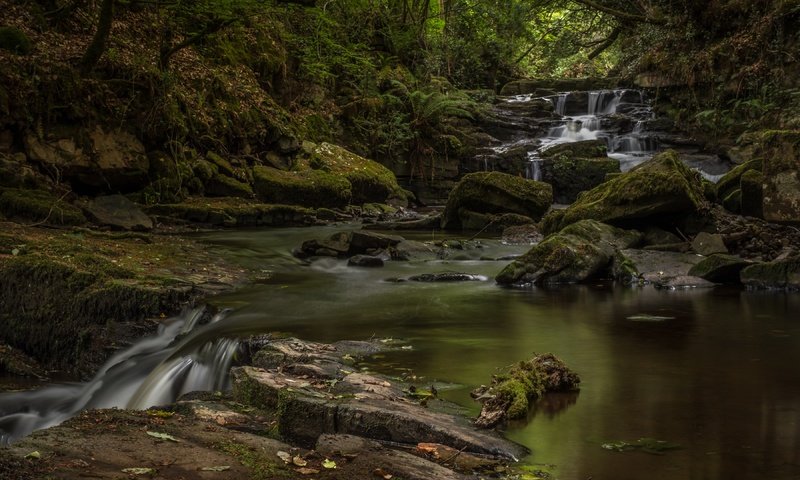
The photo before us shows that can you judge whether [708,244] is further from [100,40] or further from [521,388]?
[100,40]

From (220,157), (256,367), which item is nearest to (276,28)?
(220,157)

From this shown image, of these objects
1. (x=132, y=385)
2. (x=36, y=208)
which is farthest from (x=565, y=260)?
(x=36, y=208)

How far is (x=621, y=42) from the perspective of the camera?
24781 mm

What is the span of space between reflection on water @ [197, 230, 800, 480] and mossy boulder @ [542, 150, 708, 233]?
1.98 m

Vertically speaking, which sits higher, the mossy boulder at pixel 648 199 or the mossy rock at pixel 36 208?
the mossy boulder at pixel 648 199

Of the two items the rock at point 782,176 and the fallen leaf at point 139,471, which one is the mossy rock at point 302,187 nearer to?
the rock at point 782,176

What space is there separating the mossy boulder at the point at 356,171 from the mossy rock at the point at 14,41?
654 cm

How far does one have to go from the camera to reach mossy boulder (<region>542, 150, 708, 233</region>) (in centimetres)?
1038

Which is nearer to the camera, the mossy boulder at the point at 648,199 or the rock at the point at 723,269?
the rock at the point at 723,269

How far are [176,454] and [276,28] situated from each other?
1880 centimetres

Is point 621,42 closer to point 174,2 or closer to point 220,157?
point 220,157

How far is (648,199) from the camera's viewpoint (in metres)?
10.5

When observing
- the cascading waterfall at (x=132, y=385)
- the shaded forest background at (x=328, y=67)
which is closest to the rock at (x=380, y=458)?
the cascading waterfall at (x=132, y=385)

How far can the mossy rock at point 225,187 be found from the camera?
50.5 ft
